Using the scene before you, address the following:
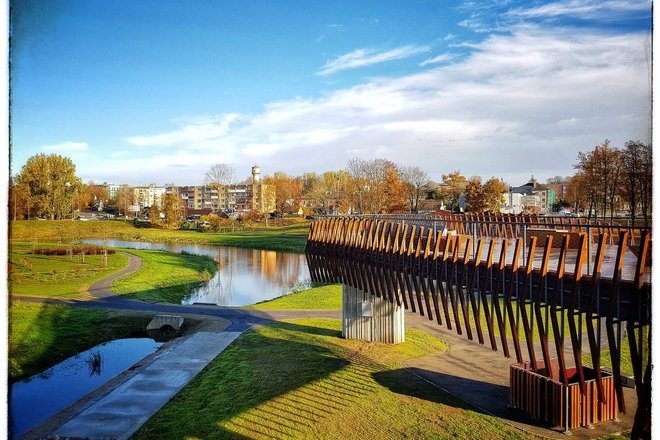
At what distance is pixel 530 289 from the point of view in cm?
717

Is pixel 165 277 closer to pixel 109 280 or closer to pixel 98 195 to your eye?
pixel 109 280

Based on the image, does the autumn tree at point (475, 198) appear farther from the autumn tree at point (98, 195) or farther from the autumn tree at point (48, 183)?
the autumn tree at point (98, 195)

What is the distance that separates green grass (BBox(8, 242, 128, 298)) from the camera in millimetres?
23406

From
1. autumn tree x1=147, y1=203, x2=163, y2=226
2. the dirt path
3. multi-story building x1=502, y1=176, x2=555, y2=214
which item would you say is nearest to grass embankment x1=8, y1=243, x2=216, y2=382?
the dirt path

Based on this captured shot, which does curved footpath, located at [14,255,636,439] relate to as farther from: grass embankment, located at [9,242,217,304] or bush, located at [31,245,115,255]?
bush, located at [31,245,115,255]

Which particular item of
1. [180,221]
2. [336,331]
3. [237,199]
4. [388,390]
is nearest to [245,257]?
[180,221]

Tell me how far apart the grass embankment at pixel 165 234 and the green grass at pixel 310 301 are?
15.8 metres

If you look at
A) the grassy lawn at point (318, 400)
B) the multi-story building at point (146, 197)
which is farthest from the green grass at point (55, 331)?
the multi-story building at point (146, 197)

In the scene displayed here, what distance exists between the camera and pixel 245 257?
42.2 metres

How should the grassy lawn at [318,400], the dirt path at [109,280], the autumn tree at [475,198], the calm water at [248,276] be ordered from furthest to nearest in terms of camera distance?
the autumn tree at [475,198]
the calm water at [248,276]
the dirt path at [109,280]
the grassy lawn at [318,400]

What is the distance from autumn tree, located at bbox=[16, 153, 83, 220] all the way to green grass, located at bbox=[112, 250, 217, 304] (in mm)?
5904

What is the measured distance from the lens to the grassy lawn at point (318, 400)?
9.19 meters

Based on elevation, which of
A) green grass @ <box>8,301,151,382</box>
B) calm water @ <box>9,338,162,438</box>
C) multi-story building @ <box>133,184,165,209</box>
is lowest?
calm water @ <box>9,338,162,438</box>

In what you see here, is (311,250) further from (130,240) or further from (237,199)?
(237,199)
